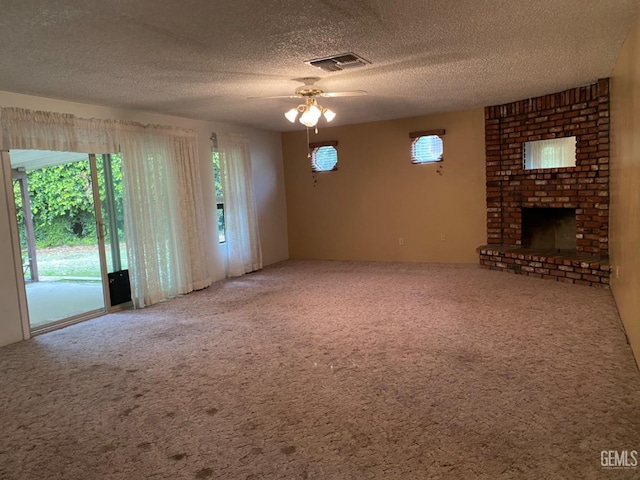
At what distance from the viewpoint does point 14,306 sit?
4.05 m

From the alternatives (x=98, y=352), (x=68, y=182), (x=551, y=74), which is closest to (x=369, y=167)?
(x=551, y=74)

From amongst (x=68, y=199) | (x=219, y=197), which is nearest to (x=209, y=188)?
(x=219, y=197)

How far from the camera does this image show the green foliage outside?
4930mm

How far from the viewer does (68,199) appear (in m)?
5.07

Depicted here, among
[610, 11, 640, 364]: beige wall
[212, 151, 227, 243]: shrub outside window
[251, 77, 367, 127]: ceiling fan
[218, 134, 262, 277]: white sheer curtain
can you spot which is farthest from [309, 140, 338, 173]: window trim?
[610, 11, 640, 364]: beige wall

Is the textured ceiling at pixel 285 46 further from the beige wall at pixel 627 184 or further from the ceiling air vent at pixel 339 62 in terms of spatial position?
the beige wall at pixel 627 184

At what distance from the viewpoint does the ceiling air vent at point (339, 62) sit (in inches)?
138

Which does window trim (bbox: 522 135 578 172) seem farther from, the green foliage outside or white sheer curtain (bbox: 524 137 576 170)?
the green foliage outside

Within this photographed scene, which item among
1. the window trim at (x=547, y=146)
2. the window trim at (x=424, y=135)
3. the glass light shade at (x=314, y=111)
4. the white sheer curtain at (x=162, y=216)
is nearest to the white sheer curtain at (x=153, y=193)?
the white sheer curtain at (x=162, y=216)

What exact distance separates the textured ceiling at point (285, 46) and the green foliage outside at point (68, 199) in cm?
82

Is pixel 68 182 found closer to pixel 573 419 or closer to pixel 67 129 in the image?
pixel 67 129

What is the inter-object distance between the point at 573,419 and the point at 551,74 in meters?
3.53

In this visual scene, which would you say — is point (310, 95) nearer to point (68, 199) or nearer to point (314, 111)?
point (314, 111)

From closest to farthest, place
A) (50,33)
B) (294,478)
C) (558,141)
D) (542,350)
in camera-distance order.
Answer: (294,478) < (50,33) < (542,350) < (558,141)
